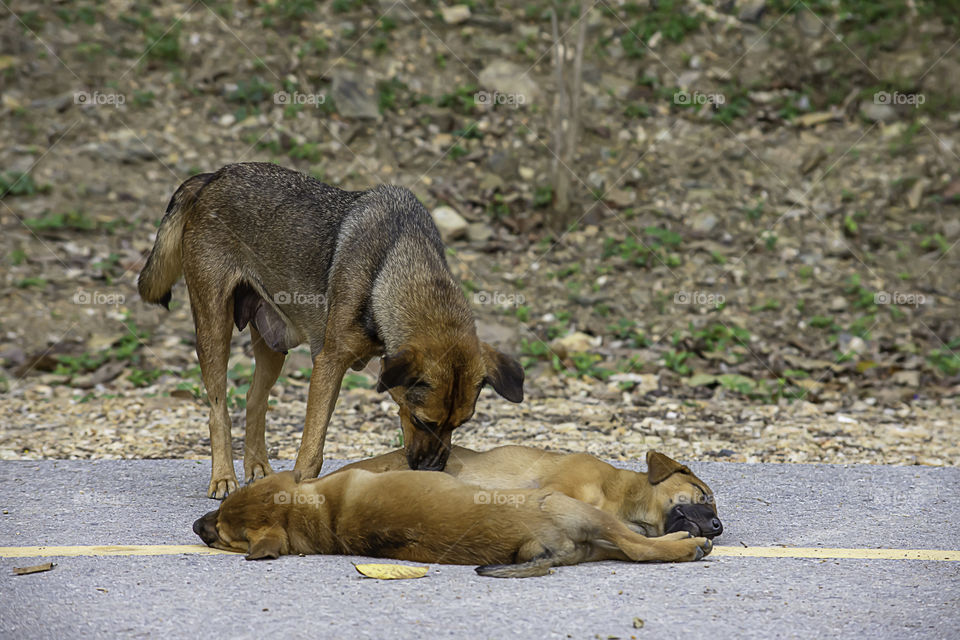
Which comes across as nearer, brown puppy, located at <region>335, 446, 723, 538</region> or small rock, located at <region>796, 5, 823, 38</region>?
brown puppy, located at <region>335, 446, 723, 538</region>

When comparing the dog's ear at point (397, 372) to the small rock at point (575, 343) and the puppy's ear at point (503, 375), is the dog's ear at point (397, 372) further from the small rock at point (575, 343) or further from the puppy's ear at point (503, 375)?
the small rock at point (575, 343)

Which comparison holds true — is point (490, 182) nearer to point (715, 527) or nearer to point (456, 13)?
point (456, 13)

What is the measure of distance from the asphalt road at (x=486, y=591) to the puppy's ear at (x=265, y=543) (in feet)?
0.18

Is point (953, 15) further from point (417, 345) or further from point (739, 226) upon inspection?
point (417, 345)

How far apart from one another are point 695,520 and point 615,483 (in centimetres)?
51

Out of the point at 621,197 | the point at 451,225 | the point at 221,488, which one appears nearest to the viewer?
the point at 221,488

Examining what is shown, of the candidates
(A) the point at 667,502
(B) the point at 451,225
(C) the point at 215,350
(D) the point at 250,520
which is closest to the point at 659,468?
(A) the point at 667,502

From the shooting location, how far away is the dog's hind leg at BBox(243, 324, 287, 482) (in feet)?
23.7

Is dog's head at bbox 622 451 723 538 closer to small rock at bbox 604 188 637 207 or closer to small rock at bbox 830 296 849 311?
small rock at bbox 830 296 849 311

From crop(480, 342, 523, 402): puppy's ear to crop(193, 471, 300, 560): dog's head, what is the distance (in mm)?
1342

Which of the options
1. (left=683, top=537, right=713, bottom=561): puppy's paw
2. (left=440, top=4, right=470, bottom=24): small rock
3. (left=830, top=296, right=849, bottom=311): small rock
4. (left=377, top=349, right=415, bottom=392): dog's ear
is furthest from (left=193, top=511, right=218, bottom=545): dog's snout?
(left=440, top=4, right=470, bottom=24): small rock

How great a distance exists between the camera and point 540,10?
1523 cm

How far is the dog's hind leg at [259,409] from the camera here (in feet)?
23.7

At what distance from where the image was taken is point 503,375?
20.1 feet
